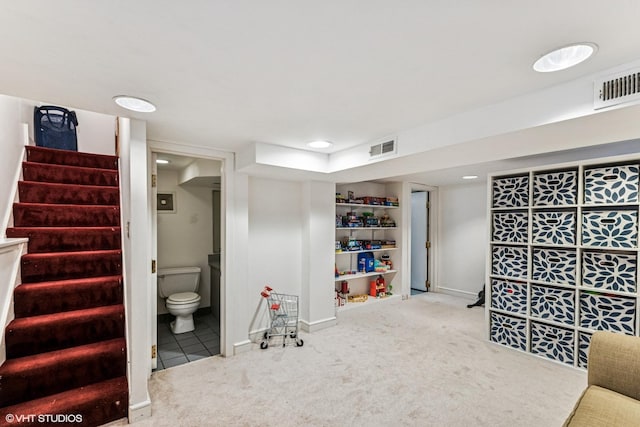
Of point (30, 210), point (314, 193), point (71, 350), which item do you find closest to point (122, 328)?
point (71, 350)

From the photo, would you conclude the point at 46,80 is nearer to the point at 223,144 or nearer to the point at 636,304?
the point at 223,144

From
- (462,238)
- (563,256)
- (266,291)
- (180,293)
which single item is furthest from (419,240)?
(180,293)

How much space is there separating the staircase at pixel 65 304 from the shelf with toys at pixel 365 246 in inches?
109

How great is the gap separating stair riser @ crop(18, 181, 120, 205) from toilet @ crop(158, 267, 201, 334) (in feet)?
4.09

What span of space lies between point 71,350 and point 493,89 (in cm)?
333

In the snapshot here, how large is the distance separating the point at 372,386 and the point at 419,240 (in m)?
4.07

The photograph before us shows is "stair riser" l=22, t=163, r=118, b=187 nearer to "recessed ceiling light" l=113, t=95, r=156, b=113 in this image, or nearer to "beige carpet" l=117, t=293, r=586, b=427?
"recessed ceiling light" l=113, t=95, r=156, b=113

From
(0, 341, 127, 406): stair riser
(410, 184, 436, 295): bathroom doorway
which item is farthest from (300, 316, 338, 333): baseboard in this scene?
(410, 184, 436, 295): bathroom doorway

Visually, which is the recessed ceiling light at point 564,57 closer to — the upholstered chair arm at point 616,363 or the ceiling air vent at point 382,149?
the ceiling air vent at point 382,149

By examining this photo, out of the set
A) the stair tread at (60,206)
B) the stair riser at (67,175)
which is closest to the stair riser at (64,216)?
the stair tread at (60,206)

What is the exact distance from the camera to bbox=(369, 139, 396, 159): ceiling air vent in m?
2.45

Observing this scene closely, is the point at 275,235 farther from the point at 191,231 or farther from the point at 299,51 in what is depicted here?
the point at 299,51

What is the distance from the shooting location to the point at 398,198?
201 inches

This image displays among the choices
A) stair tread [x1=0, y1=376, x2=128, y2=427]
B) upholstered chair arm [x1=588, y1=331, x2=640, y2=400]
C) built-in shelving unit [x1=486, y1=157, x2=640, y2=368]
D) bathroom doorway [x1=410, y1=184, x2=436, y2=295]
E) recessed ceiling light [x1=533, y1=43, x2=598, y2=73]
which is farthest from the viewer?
bathroom doorway [x1=410, y1=184, x2=436, y2=295]
